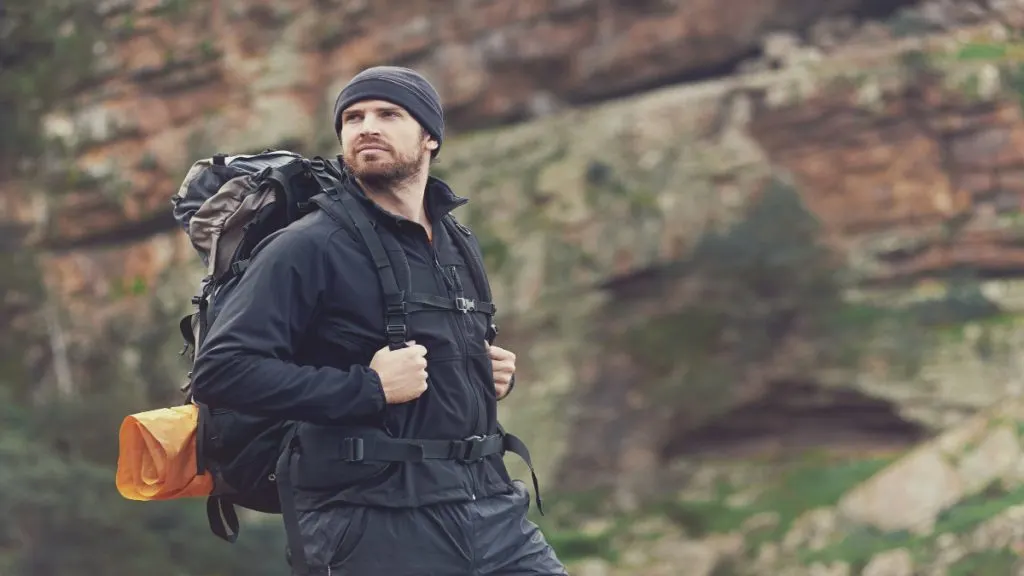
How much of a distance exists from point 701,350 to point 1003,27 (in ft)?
18.4

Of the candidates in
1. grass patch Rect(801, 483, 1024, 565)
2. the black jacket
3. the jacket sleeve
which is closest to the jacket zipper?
the black jacket

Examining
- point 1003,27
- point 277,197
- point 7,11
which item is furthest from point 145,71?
point 277,197

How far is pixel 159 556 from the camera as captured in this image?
13.3 meters

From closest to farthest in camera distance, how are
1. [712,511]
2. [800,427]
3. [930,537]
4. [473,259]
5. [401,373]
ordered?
[401,373], [473,259], [930,537], [712,511], [800,427]

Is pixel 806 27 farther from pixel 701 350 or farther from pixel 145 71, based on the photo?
pixel 145 71

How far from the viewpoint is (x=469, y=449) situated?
256 centimetres

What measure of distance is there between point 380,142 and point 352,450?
22.3 inches

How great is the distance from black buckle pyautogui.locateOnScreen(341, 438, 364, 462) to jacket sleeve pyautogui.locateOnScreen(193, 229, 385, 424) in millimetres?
41

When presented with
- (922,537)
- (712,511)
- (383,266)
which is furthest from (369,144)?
(712,511)

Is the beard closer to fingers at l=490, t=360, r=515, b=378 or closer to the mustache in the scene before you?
the mustache

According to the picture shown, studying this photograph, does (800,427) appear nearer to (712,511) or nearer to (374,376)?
(712,511)

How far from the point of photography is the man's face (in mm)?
2609

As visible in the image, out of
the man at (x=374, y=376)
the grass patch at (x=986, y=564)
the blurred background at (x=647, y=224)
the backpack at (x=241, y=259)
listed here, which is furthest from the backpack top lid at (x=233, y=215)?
the blurred background at (x=647, y=224)

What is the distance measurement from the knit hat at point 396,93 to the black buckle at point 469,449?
1.96 feet
